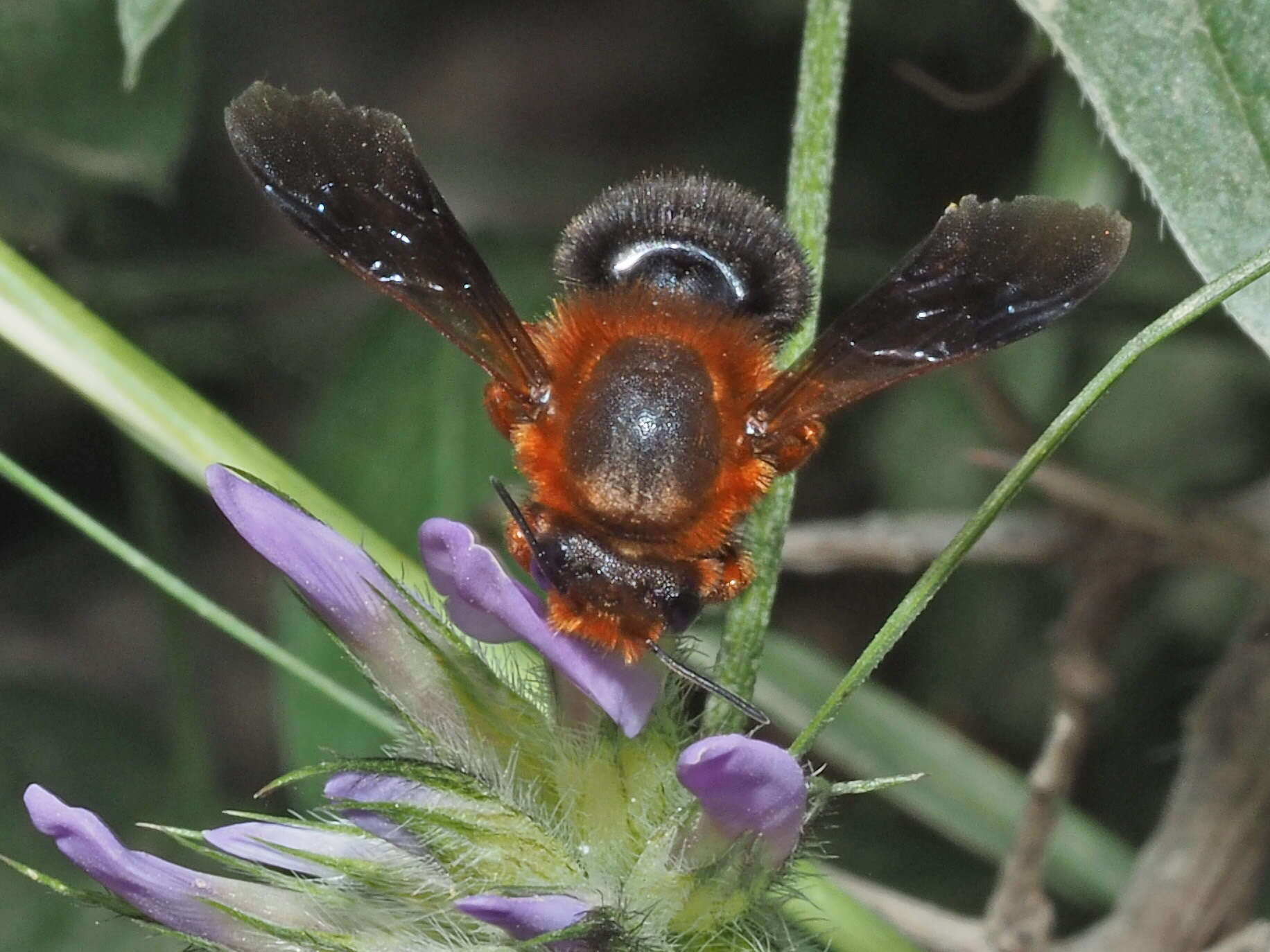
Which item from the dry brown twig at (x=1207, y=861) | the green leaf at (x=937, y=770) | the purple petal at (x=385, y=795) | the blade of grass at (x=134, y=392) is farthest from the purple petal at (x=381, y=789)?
the green leaf at (x=937, y=770)

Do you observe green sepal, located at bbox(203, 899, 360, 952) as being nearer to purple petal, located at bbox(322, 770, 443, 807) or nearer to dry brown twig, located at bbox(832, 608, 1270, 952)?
purple petal, located at bbox(322, 770, 443, 807)

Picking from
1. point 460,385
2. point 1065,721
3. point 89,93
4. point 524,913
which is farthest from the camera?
point 460,385

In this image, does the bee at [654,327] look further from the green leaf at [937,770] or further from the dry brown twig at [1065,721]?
the green leaf at [937,770]

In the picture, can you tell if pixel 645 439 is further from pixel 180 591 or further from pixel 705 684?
pixel 180 591

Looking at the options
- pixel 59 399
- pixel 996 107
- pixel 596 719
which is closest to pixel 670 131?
pixel 996 107

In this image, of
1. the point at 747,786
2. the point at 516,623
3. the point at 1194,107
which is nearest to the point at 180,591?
the point at 516,623

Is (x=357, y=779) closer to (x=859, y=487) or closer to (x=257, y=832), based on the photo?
(x=257, y=832)
